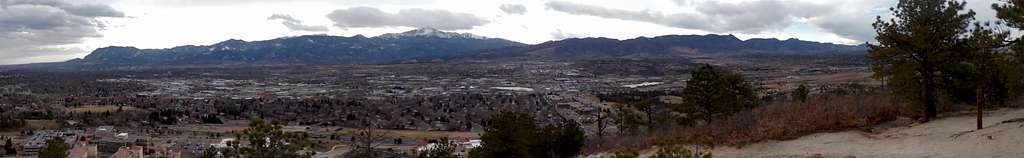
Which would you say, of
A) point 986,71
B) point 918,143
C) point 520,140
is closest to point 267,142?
point 918,143

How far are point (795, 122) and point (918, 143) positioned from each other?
3.86 m

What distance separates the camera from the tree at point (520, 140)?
32250 millimetres

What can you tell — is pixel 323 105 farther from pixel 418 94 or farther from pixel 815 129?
pixel 815 129

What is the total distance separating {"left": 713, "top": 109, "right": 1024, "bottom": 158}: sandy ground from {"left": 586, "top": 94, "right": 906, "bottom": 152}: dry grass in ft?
1.51

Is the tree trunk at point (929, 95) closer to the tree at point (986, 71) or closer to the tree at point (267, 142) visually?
the tree at point (986, 71)

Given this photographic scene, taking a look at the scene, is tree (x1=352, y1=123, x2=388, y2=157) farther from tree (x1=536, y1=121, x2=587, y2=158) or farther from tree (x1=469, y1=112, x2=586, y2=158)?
tree (x1=536, y1=121, x2=587, y2=158)

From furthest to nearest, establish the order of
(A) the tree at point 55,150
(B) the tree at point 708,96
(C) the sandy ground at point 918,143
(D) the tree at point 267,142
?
(A) the tree at point 55,150 < (B) the tree at point 708,96 < (D) the tree at point 267,142 < (C) the sandy ground at point 918,143

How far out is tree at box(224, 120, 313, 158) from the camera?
18219 mm

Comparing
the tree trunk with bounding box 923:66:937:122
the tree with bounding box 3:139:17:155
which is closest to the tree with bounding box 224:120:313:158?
the tree trunk with bounding box 923:66:937:122

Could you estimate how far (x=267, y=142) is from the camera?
62.0ft

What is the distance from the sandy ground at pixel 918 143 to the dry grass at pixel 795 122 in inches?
18.1

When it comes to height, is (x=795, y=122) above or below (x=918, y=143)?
above

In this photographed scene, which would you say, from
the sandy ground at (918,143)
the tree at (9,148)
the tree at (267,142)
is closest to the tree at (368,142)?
the tree at (267,142)

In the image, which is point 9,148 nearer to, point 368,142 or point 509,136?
point 509,136
